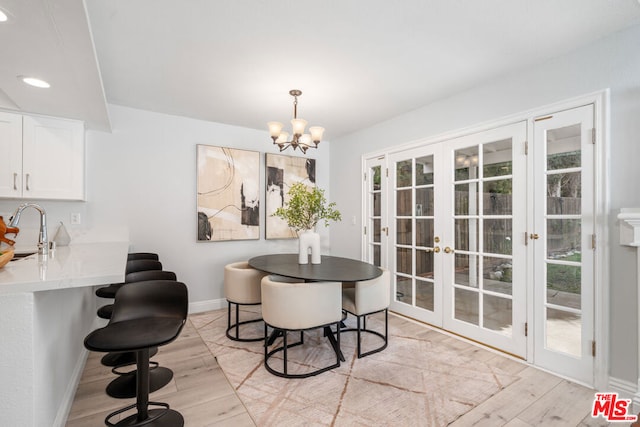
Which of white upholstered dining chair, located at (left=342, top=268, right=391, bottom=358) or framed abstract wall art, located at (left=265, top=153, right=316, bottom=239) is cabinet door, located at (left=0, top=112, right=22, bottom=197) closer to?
framed abstract wall art, located at (left=265, top=153, right=316, bottom=239)

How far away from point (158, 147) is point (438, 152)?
3.31m

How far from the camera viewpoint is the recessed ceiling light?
2143 mm

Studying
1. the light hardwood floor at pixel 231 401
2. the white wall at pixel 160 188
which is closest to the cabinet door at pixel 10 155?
the white wall at pixel 160 188

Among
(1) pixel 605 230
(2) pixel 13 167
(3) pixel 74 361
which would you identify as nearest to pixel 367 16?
(1) pixel 605 230

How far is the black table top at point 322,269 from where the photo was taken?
2478mm

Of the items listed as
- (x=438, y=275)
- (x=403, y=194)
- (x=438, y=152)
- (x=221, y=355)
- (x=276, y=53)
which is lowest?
(x=221, y=355)

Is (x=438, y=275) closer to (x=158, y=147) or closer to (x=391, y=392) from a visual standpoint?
(x=391, y=392)

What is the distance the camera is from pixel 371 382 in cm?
227

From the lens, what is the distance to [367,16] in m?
1.93

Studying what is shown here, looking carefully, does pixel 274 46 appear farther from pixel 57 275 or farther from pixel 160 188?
pixel 160 188

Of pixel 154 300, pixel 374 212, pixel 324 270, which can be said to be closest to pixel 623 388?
pixel 324 270

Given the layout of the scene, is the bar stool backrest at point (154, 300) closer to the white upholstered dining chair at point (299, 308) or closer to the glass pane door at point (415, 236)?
the white upholstered dining chair at point (299, 308)

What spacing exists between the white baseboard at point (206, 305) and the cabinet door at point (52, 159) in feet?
5.80

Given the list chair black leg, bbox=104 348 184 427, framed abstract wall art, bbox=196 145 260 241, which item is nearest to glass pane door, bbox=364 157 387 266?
framed abstract wall art, bbox=196 145 260 241
